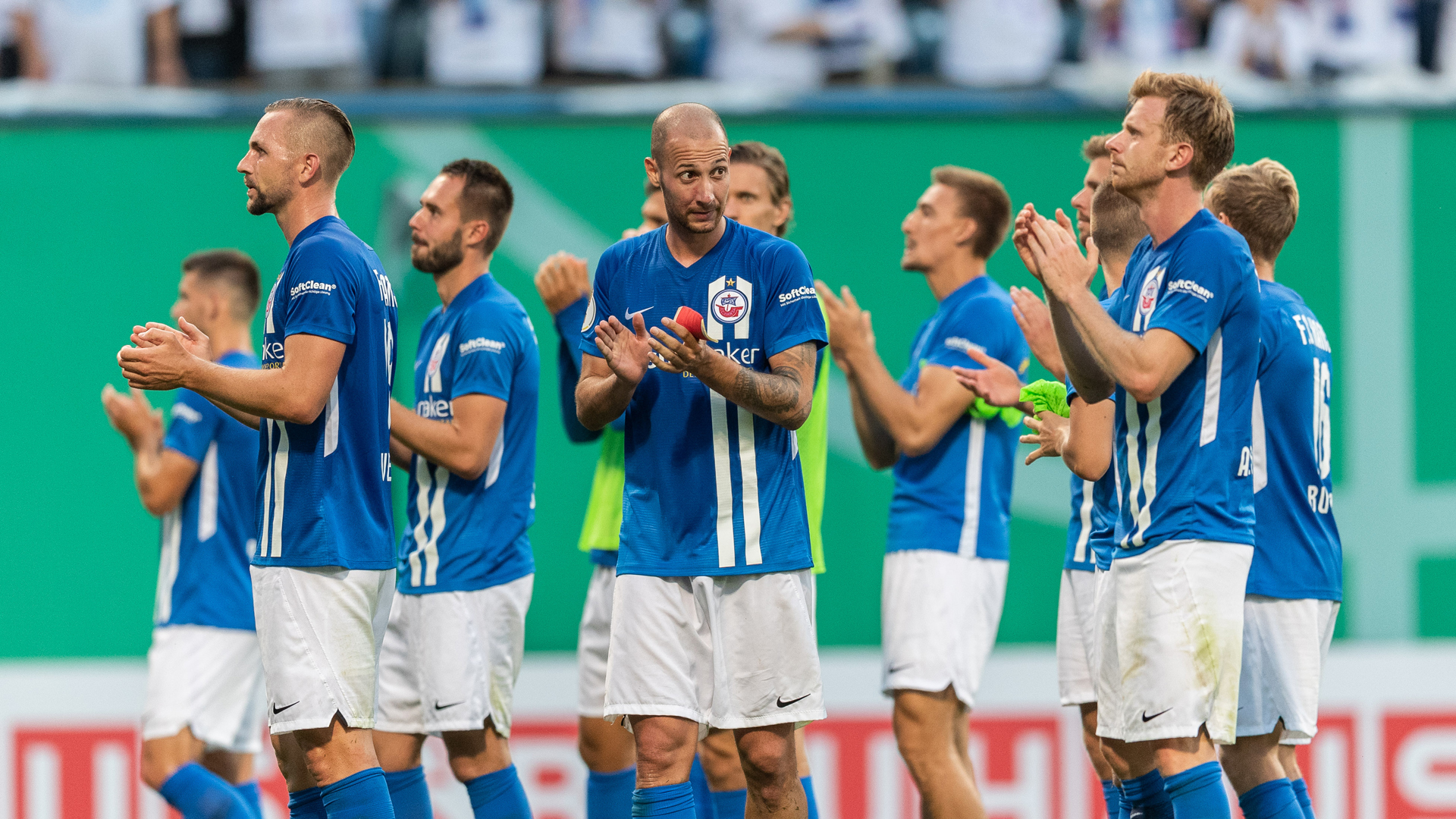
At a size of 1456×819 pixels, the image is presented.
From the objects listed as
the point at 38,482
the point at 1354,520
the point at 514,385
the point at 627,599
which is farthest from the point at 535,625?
the point at 1354,520

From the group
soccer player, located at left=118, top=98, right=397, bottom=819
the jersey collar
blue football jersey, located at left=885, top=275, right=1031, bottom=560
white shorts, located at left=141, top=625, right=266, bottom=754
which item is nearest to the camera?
soccer player, located at left=118, top=98, right=397, bottom=819

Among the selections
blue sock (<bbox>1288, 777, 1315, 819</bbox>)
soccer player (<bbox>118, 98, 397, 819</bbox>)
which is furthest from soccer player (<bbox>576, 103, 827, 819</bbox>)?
blue sock (<bbox>1288, 777, 1315, 819</bbox>)

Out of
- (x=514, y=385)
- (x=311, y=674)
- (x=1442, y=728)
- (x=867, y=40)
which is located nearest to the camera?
(x=311, y=674)

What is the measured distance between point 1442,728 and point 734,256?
4.45m

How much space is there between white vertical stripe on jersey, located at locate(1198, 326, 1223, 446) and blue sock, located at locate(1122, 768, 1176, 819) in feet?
4.08

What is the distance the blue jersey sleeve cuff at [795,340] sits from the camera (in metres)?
4.16

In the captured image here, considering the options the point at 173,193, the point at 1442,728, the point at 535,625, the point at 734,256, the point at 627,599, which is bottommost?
the point at 1442,728

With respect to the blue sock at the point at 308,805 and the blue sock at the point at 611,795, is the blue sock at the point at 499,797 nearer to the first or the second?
the blue sock at the point at 611,795

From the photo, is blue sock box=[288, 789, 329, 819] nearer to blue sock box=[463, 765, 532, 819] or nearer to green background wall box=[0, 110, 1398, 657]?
blue sock box=[463, 765, 532, 819]

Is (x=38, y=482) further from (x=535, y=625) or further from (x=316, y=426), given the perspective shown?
(x=316, y=426)

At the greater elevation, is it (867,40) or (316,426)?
(867,40)

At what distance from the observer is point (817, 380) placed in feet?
17.6

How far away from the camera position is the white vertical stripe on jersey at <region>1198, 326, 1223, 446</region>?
3838 mm

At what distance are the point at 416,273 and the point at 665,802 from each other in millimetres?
3591
